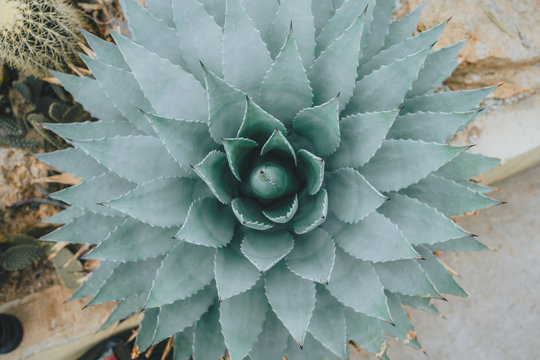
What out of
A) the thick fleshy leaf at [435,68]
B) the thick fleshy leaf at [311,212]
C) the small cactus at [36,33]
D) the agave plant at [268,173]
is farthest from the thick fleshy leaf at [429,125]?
Answer: the small cactus at [36,33]

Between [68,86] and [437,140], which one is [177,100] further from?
[437,140]

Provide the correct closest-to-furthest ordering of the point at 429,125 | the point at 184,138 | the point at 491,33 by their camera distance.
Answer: the point at 184,138
the point at 429,125
the point at 491,33

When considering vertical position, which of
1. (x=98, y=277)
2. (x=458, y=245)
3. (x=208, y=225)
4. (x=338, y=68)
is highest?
(x=338, y=68)

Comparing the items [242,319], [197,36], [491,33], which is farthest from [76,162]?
[491,33]

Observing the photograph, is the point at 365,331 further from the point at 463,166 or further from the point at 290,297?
the point at 463,166

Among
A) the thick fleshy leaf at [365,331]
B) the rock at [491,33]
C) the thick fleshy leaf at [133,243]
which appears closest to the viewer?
the thick fleshy leaf at [133,243]

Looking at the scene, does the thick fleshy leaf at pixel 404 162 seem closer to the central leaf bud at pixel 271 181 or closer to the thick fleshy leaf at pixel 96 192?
the central leaf bud at pixel 271 181
